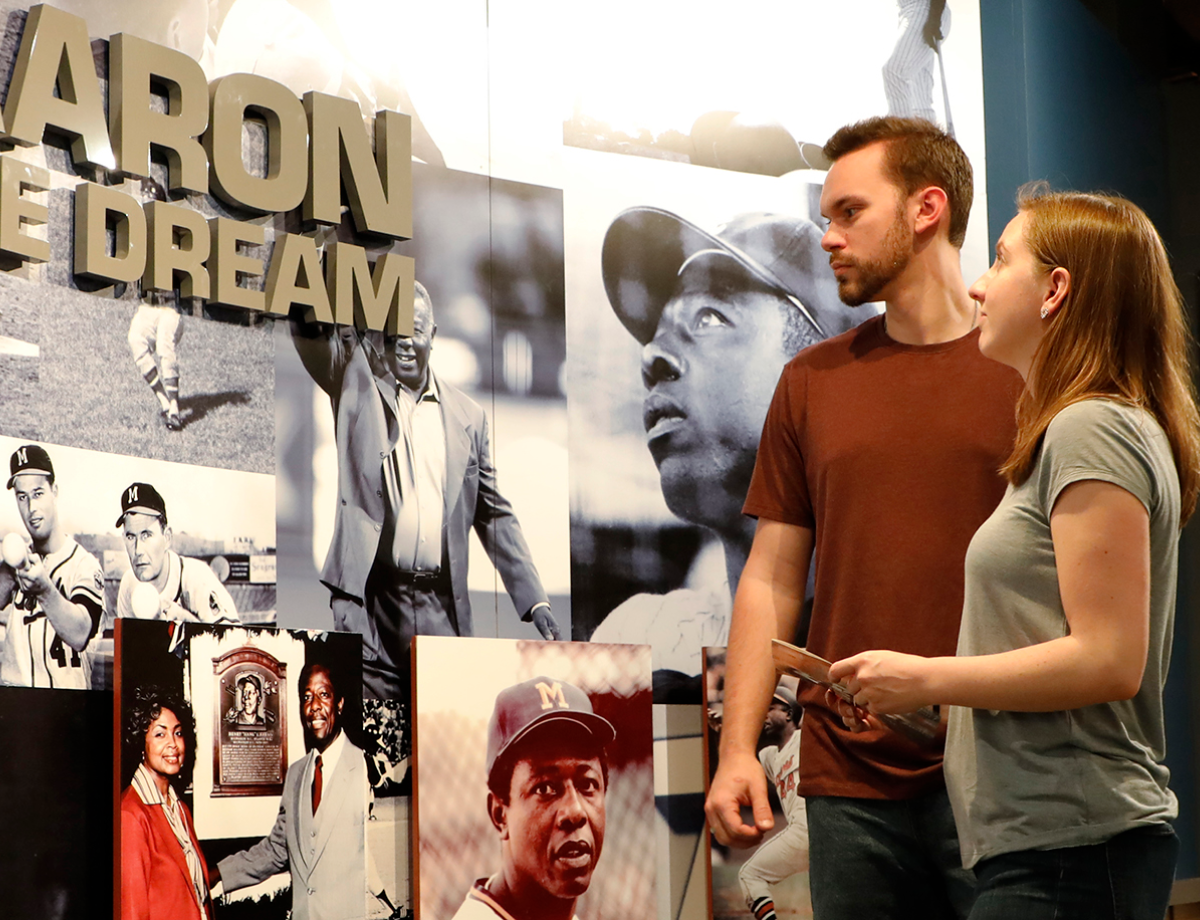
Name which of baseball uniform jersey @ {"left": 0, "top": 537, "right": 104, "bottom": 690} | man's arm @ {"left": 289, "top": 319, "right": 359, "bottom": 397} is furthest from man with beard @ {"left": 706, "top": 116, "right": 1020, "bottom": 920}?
baseball uniform jersey @ {"left": 0, "top": 537, "right": 104, "bottom": 690}

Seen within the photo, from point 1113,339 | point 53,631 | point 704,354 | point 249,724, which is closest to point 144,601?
point 53,631

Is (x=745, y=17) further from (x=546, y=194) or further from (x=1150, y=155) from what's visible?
(x=1150, y=155)

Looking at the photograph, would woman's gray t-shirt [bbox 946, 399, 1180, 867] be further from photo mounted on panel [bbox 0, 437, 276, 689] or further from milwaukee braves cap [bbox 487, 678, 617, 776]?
photo mounted on panel [bbox 0, 437, 276, 689]

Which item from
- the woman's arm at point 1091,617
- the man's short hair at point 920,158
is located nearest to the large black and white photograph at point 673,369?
the man's short hair at point 920,158

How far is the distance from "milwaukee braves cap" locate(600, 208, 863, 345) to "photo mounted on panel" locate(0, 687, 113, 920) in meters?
1.40

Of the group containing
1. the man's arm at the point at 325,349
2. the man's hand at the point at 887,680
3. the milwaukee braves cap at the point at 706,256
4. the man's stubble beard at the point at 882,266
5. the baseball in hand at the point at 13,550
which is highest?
the milwaukee braves cap at the point at 706,256

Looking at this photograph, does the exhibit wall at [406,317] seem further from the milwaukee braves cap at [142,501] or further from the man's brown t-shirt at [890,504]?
the man's brown t-shirt at [890,504]

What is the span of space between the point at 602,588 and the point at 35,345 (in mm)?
1231

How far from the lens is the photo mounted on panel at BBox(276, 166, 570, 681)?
7.99 ft

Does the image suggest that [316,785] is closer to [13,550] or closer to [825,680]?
[13,550]

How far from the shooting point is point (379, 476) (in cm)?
253

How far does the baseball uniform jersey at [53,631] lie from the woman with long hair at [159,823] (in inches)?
4.3

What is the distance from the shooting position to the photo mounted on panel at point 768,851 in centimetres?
286

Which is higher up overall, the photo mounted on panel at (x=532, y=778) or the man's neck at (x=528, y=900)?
the photo mounted on panel at (x=532, y=778)
